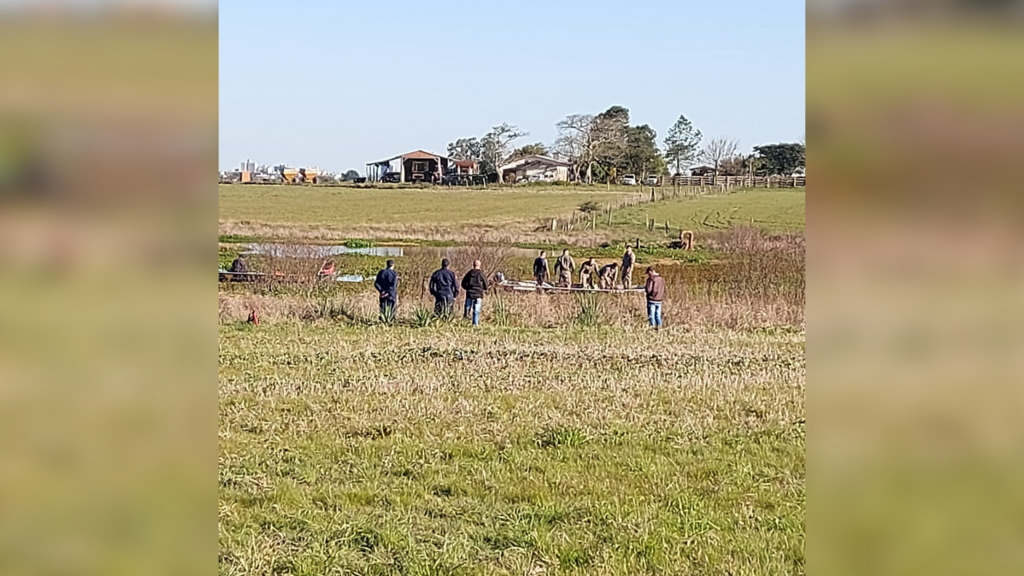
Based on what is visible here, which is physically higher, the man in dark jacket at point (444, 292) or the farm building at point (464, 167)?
the farm building at point (464, 167)

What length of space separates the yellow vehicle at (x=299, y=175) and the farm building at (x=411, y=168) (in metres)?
5.28

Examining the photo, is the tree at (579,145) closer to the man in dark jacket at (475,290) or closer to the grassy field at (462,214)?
the grassy field at (462,214)

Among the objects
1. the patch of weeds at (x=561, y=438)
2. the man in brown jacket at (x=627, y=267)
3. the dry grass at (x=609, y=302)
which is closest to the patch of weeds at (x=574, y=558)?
the patch of weeds at (x=561, y=438)

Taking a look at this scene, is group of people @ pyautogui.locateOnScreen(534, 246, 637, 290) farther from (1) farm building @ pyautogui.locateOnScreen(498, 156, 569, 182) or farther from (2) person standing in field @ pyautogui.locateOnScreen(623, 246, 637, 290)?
(1) farm building @ pyautogui.locateOnScreen(498, 156, 569, 182)

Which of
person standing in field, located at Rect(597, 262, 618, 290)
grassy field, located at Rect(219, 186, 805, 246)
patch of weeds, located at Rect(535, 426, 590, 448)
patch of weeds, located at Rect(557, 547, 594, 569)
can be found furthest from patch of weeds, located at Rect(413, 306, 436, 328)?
grassy field, located at Rect(219, 186, 805, 246)

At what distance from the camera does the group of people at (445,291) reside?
20406mm

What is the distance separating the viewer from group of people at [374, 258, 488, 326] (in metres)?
20.4
